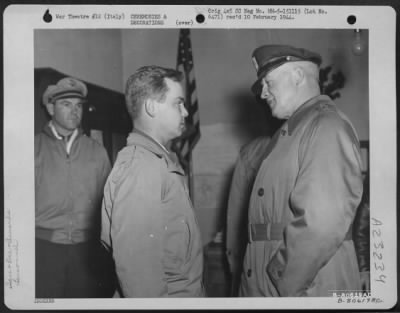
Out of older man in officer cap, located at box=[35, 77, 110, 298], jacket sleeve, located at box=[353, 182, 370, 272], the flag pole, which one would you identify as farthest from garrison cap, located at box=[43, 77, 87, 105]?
jacket sleeve, located at box=[353, 182, 370, 272]

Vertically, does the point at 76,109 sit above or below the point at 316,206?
above

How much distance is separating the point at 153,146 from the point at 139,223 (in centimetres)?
15

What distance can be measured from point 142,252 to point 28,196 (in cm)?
26

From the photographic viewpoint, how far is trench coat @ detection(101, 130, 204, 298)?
877 millimetres

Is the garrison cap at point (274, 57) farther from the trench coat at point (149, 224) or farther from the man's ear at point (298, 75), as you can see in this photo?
the trench coat at point (149, 224)

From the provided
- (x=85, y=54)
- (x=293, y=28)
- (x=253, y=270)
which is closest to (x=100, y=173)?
(x=85, y=54)

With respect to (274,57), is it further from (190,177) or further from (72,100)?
(72,100)

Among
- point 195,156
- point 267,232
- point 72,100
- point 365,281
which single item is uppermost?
point 72,100

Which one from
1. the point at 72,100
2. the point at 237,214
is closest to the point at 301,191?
the point at 237,214

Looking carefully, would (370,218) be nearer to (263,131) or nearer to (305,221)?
(305,221)

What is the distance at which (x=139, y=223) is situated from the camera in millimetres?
878

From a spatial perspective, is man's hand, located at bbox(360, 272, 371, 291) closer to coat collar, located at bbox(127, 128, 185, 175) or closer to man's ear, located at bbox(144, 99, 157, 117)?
coat collar, located at bbox(127, 128, 185, 175)

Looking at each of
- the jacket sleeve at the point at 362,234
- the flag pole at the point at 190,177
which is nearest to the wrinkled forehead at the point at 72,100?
the flag pole at the point at 190,177

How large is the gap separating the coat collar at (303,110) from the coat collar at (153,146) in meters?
0.22
